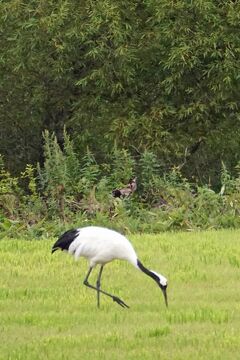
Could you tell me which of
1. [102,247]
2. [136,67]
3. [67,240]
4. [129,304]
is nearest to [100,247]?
[102,247]

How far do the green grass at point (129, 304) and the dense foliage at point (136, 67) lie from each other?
8441 mm

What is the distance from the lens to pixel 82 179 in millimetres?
17109

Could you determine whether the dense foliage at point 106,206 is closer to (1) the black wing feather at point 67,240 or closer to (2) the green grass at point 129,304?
(2) the green grass at point 129,304

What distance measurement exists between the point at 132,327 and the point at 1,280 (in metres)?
3.11

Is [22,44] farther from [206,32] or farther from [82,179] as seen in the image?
[82,179]

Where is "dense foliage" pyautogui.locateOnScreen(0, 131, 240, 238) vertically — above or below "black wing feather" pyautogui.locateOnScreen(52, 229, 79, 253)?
below

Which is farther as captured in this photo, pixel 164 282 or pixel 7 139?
pixel 7 139

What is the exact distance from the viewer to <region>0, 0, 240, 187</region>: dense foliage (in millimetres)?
22234

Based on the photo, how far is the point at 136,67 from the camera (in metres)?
23.5

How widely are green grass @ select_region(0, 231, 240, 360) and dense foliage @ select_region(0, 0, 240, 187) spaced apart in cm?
844

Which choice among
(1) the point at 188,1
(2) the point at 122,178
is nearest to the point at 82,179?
(2) the point at 122,178

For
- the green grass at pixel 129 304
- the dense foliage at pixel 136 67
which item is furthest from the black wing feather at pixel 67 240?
the dense foliage at pixel 136 67

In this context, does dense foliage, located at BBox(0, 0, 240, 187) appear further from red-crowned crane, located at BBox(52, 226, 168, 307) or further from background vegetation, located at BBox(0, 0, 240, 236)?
red-crowned crane, located at BBox(52, 226, 168, 307)

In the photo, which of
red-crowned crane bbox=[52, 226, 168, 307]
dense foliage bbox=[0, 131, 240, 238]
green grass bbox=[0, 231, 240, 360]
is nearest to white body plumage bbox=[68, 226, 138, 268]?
red-crowned crane bbox=[52, 226, 168, 307]
